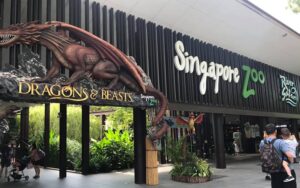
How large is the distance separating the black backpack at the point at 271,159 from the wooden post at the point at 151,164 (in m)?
6.27

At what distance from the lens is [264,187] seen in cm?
1089

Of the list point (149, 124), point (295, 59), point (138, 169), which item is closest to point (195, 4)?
point (149, 124)

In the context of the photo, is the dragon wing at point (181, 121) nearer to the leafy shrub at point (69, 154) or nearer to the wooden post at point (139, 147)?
the wooden post at point (139, 147)

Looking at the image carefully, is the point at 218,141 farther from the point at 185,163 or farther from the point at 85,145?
the point at 85,145

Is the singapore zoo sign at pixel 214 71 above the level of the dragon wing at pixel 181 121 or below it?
above

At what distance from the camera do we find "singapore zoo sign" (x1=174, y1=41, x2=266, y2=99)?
14367 millimetres

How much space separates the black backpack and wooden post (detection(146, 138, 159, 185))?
627 centimetres

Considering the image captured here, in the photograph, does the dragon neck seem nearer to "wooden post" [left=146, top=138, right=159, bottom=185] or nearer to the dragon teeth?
the dragon teeth

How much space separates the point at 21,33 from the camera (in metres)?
8.87

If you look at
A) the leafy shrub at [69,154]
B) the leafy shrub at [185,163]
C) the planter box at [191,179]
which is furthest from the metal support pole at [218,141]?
the leafy shrub at [69,154]

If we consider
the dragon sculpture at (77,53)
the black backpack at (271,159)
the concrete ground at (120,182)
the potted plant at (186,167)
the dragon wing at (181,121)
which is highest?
the dragon sculpture at (77,53)

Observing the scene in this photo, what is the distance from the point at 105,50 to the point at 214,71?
7384mm

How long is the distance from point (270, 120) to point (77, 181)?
805 inches

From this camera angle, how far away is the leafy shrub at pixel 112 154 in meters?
16.4
